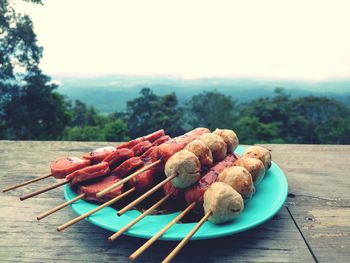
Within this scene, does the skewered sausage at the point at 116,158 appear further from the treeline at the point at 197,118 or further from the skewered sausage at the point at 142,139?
the treeline at the point at 197,118

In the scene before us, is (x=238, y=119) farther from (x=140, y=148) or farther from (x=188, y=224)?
(x=188, y=224)

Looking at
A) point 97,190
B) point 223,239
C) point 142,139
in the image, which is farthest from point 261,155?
point 97,190

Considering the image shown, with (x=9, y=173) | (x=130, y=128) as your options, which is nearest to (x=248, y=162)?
(x=9, y=173)

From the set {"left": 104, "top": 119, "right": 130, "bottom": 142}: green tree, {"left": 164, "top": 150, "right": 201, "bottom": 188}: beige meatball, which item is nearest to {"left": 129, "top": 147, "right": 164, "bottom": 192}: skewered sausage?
{"left": 164, "top": 150, "right": 201, "bottom": 188}: beige meatball

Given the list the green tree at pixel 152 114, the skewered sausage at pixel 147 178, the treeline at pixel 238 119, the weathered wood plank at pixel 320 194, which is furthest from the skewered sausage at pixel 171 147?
the treeline at pixel 238 119

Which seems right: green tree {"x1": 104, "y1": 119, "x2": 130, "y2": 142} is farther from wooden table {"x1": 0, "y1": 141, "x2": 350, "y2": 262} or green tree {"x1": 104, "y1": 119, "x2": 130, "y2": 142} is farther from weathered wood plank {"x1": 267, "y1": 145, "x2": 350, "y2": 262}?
wooden table {"x1": 0, "y1": 141, "x2": 350, "y2": 262}

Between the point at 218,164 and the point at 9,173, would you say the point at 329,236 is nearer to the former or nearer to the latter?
the point at 218,164
